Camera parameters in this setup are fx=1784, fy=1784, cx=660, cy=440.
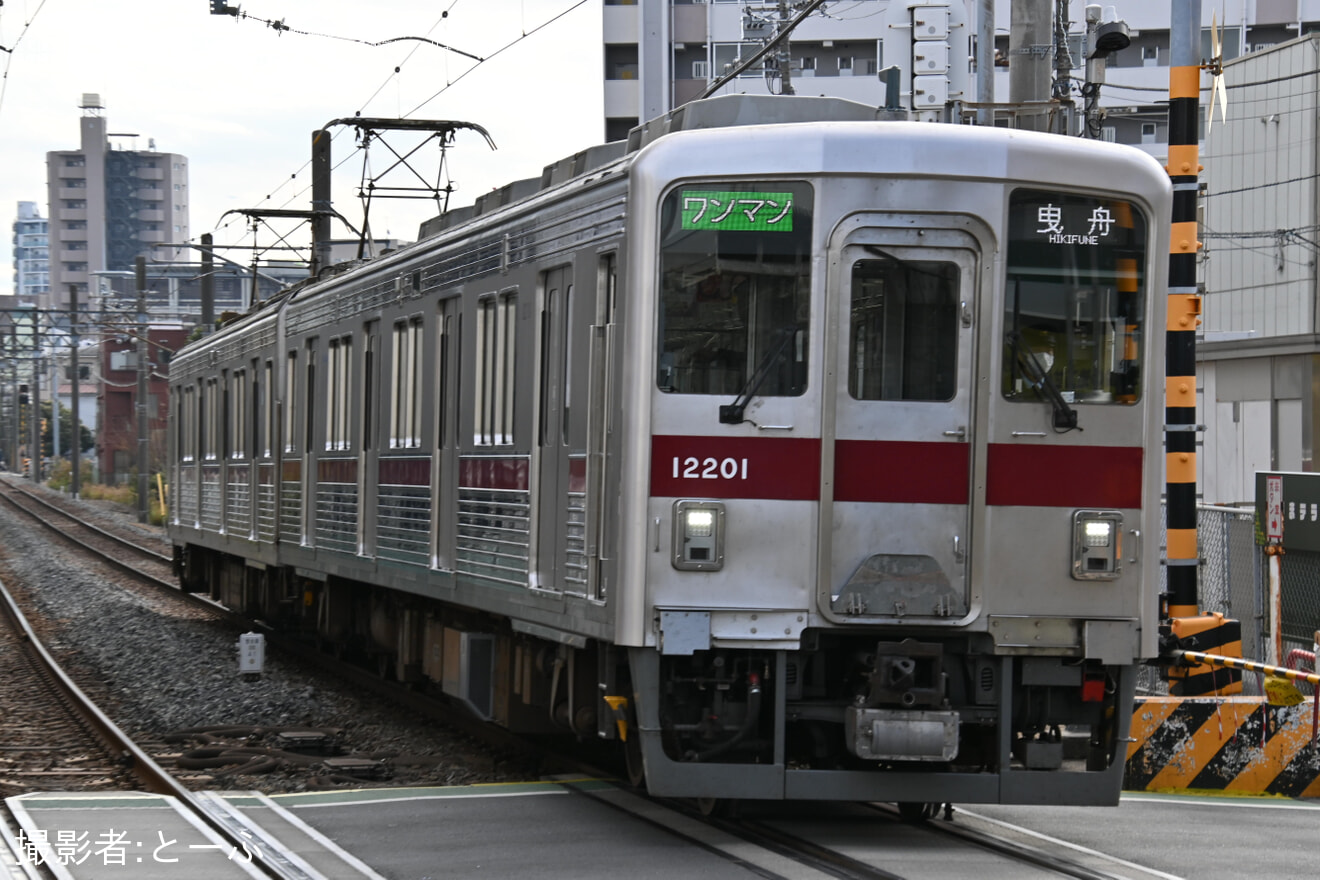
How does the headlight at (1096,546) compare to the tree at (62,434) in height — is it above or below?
below

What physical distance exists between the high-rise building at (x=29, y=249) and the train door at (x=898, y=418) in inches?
6886

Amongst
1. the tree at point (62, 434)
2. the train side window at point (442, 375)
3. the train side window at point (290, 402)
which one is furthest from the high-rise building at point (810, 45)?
the tree at point (62, 434)

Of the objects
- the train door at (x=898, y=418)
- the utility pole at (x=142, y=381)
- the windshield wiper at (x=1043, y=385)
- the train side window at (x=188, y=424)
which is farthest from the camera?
the utility pole at (x=142, y=381)

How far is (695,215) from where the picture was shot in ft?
23.9

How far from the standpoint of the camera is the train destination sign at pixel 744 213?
7.27 metres

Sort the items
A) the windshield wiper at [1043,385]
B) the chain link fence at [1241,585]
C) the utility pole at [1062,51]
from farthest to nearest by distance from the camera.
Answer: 1. the utility pole at [1062,51]
2. the chain link fence at [1241,585]
3. the windshield wiper at [1043,385]

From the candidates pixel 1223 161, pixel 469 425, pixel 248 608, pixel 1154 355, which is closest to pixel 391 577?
pixel 469 425

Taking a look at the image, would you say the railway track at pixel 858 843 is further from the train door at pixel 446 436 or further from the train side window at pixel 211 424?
the train side window at pixel 211 424

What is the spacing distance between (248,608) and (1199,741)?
11.2m

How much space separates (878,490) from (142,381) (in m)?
34.5

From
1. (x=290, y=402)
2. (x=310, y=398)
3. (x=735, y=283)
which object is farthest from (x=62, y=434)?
(x=735, y=283)

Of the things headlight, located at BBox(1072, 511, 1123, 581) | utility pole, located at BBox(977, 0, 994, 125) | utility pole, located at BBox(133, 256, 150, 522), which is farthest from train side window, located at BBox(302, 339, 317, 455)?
utility pole, located at BBox(133, 256, 150, 522)

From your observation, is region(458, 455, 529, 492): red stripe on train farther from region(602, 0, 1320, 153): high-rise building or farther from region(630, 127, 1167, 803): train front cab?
region(602, 0, 1320, 153): high-rise building

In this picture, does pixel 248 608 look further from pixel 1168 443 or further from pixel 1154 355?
pixel 1154 355
